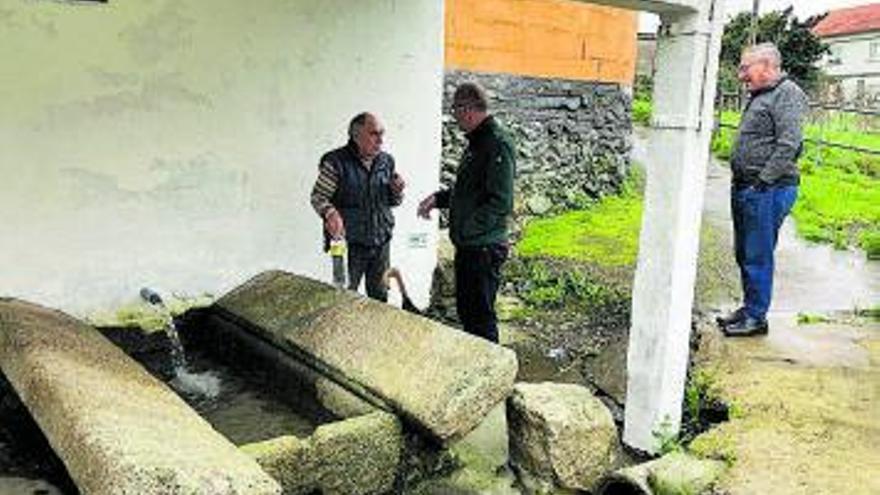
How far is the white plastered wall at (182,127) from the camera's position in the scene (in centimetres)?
500

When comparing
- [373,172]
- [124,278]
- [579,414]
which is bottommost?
[579,414]

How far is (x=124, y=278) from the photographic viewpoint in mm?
5473

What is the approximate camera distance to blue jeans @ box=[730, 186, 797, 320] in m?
5.52

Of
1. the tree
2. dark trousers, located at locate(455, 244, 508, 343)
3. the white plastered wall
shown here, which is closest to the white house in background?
the tree

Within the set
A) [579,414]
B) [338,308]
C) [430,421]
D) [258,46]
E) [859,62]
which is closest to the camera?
[430,421]

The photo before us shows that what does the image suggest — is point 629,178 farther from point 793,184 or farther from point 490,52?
point 793,184

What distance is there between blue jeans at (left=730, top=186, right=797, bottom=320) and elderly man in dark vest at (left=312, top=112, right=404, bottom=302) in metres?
2.27

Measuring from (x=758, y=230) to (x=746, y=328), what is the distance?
28.4 inches

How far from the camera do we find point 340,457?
3.88 meters

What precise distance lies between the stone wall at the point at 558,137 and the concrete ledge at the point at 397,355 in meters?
4.70

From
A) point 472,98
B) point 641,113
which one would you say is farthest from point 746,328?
point 641,113

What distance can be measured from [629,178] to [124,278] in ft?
28.6

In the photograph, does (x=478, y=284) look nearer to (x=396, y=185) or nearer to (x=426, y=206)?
(x=426, y=206)

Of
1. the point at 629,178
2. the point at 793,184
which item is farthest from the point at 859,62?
the point at 793,184
